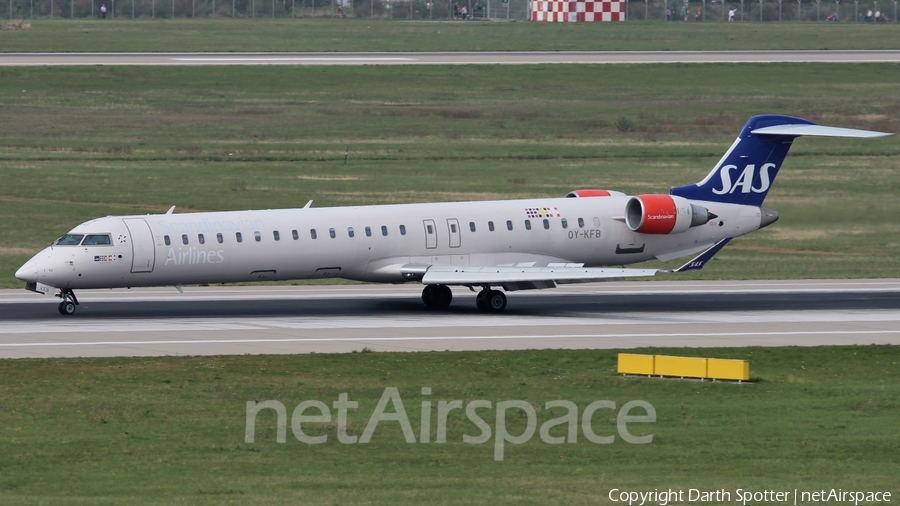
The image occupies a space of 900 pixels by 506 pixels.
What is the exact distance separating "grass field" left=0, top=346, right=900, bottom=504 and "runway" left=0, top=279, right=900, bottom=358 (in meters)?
2.78

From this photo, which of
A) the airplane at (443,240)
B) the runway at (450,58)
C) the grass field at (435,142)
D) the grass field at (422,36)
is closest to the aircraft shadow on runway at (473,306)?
the airplane at (443,240)

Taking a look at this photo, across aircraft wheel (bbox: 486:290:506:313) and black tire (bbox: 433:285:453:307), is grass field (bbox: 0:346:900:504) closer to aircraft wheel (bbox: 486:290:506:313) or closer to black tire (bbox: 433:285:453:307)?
aircraft wheel (bbox: 486:290:506:313)

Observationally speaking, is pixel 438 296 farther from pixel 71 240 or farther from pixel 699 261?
pixel 71 240

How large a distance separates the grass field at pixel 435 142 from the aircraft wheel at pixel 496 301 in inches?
568

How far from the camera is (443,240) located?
42312 millimetres

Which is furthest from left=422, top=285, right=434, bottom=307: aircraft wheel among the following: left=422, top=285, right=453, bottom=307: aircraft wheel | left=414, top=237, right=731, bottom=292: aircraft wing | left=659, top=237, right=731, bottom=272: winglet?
left=659, top=237, right=731, bottom=272: winglet

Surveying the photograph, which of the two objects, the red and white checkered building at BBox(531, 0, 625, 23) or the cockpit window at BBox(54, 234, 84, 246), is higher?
the red and white checkered building at BBox(531, 0, 625, 23)

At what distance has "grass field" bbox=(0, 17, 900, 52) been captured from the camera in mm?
113438

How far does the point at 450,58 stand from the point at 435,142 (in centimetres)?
2267

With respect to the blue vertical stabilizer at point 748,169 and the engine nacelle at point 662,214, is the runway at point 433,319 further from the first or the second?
the blue vertical stabilizer at point 748,169

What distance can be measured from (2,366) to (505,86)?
224 ft

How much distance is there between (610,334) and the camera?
3678 centimetres

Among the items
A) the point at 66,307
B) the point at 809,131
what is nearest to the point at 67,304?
the point at 66,307

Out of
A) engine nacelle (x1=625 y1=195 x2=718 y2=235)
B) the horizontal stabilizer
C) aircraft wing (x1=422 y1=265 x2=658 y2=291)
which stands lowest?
aircraft wing (x1=422 y1=265 x2=658 y2=291)
